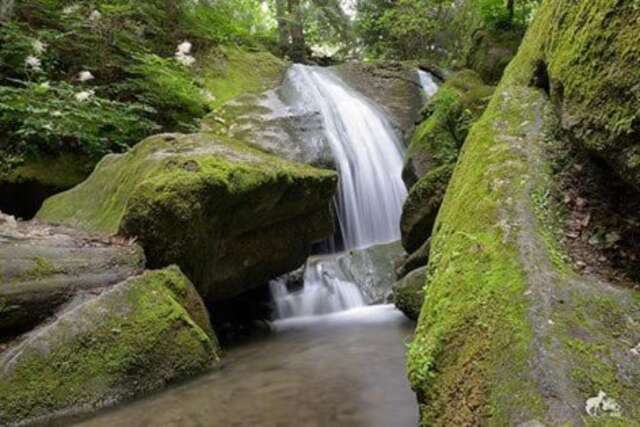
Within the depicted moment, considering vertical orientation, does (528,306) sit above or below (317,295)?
above

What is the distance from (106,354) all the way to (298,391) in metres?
1.46

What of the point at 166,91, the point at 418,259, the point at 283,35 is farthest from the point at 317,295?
the point at 283,35

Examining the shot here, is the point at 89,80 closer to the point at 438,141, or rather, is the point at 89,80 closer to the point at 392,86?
the point at 438,141

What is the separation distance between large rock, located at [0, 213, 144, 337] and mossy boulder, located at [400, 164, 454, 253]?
3544mm

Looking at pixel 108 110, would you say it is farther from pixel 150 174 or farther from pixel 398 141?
pixel 398 141

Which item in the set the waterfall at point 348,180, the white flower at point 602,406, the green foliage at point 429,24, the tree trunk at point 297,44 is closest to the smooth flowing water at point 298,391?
the white flower at point 602,406

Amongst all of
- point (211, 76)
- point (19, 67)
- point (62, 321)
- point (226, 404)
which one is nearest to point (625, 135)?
point (226, 404)

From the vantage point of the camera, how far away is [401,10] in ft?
51.8

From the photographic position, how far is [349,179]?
1047 cm

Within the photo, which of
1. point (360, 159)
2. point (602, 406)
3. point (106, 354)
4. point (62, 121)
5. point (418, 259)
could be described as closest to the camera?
point (602, 406)

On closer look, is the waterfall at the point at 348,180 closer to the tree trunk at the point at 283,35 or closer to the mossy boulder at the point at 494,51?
the mossy boulder at the point at 494,51

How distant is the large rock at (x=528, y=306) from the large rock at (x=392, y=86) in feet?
30.4

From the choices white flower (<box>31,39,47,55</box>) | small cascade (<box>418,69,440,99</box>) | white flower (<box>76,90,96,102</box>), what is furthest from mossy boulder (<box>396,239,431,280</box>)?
small cascade (<box>418,69,440,99</box>)

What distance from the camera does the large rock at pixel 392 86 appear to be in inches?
522
